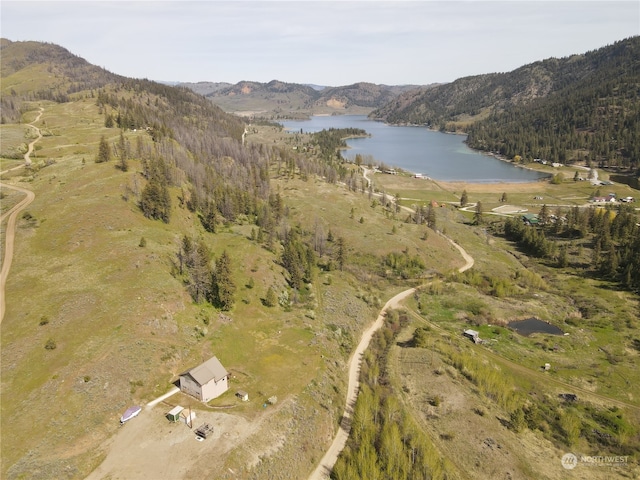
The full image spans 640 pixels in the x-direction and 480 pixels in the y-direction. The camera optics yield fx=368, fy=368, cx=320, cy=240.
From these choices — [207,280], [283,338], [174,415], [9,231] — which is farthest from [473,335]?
[9,231]

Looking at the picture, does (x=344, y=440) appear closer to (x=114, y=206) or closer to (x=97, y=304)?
(x=97, y=304)

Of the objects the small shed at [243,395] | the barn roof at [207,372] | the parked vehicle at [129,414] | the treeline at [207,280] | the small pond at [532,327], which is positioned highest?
the treeline at [207,280]

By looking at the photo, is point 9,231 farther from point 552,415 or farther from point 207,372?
point 552,415

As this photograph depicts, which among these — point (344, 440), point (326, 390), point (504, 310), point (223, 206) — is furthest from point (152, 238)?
point (504, 310)

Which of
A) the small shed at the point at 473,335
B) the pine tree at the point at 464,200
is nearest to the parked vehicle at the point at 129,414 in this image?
the small shed at the point at 473,335

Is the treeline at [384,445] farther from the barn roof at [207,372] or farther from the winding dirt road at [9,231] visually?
the winding dirt road at [9,231]

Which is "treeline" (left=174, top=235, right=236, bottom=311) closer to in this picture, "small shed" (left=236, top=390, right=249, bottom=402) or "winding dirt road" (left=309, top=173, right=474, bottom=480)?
"small shed" (left=236, top=390, right=249, bottom=402)

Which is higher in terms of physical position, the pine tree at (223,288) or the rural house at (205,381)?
the pine tree at (223,288)
